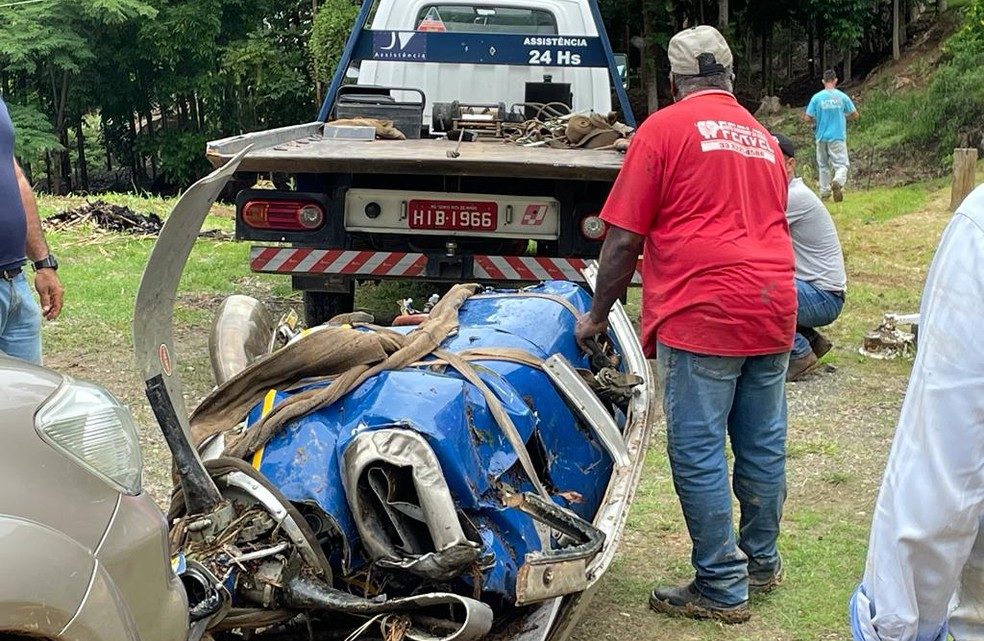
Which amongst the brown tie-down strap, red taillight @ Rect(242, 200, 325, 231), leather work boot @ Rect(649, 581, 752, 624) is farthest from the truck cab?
the brown tie-down strap

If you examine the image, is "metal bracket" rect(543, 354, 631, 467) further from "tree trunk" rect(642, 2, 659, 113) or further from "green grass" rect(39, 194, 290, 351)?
"tree trunk" rect(642, 2, 659, 113)

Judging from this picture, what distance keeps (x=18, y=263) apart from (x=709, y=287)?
92.6 inches

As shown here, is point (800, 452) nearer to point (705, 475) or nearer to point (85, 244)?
point (705, 475)

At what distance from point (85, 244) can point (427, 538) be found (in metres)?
8.57

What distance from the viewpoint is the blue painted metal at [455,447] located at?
2840 mm

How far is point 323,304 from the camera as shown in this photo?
21.8ft

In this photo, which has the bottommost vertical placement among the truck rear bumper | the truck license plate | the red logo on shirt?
the truck rear bumper

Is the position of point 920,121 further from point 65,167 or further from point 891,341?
point 65,167

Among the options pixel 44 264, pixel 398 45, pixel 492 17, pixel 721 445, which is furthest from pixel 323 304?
pixel 721 445

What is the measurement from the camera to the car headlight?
2098 mm

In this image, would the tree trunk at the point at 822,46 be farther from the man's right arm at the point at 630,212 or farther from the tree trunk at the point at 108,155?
the man's right arm at the point at 630,212

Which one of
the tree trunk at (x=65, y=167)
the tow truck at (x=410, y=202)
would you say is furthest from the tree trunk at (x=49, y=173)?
the tow truck at (x=410, y=202)

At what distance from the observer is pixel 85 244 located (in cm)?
1059

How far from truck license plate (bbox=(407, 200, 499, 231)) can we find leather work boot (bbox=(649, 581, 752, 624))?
269cm
